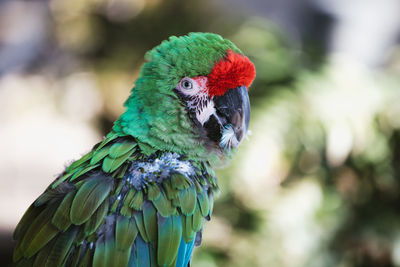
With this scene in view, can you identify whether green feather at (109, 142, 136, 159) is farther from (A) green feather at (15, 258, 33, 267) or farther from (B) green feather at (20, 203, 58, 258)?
(A) green feather at (15, 258, 33, 267)

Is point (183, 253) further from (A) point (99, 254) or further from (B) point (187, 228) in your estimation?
(A) point (99, 254)

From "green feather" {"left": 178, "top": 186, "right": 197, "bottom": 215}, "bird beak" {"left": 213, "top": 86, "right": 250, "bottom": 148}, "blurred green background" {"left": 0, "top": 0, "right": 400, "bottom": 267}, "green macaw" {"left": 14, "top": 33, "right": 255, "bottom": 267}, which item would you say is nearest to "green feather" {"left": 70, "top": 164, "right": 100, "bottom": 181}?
"green macaw" {"left": 14, "top": 33, "right": 255, "bottom": 267}

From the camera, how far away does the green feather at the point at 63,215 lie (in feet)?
2.76

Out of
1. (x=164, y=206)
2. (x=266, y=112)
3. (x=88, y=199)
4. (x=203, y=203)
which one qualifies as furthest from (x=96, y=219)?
(x=266, y=112)

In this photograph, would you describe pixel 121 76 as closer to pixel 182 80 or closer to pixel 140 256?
pixel 182 80

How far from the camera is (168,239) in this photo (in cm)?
88

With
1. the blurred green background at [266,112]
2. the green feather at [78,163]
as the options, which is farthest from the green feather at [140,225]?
the blurred green background at [266,112]

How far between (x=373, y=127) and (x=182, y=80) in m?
1.36

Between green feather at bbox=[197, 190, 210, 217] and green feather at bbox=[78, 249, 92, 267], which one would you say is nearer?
green feather at bbox=[78, 249, 92, 267]

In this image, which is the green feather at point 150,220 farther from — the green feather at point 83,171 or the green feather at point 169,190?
the green feather at point 83,171

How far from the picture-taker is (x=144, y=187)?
88cm

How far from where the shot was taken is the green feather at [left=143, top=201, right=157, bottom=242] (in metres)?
0.86

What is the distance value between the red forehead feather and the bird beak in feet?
0.06

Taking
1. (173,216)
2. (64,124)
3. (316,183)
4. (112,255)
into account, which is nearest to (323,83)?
(316,183)
